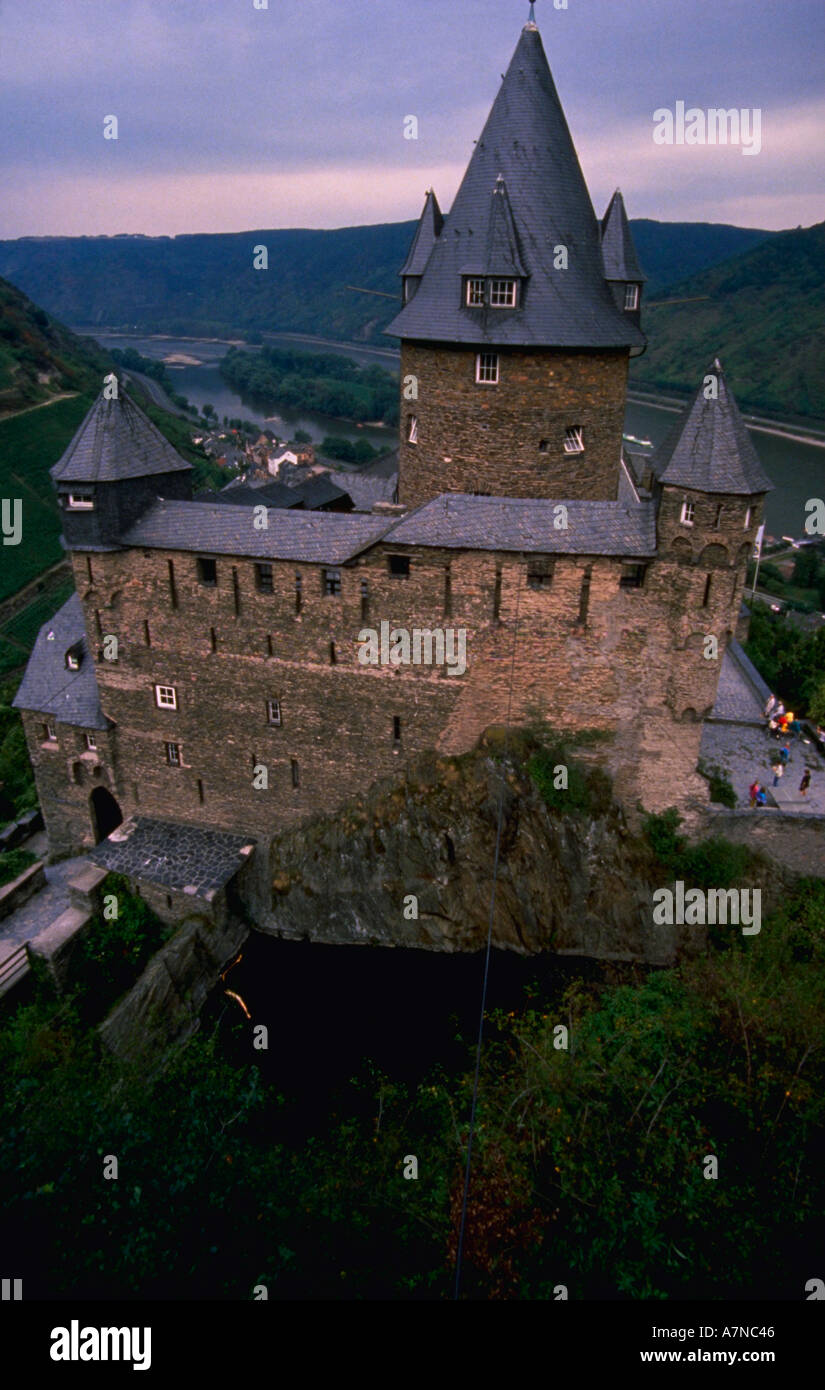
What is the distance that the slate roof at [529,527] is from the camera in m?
18.8

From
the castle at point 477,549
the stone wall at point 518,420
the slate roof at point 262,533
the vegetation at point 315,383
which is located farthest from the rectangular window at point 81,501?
the vegetation at point 315,383

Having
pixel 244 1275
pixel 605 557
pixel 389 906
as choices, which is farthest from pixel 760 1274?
pixel 605 557

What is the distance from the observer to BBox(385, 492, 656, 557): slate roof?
61.7 feet

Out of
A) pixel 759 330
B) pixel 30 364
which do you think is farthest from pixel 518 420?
pixel 759 330

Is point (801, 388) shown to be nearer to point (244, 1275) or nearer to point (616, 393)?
point (616, 393)

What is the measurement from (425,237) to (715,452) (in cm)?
1108

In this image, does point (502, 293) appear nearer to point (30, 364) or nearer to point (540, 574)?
point (540, 574)

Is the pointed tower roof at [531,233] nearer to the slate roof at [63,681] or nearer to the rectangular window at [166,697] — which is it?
Answer: the rectangular window at [166,697]

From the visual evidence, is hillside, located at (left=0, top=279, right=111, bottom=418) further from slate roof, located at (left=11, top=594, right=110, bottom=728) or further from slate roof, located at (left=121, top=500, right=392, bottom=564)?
slate roof, located at (left=121, top=500, right=392, bottom=564)

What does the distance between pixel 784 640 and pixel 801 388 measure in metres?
76.5

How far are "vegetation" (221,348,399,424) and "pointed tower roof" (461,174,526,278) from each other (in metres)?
104

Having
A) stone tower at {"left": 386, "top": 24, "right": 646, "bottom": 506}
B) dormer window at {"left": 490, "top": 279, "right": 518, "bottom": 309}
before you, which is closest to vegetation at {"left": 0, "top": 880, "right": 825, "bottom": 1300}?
stone tower at {"left": 386, "top": 24, "right": 646, "bottom": 506}

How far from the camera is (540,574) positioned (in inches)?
767

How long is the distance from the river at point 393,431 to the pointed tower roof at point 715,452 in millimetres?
22536
